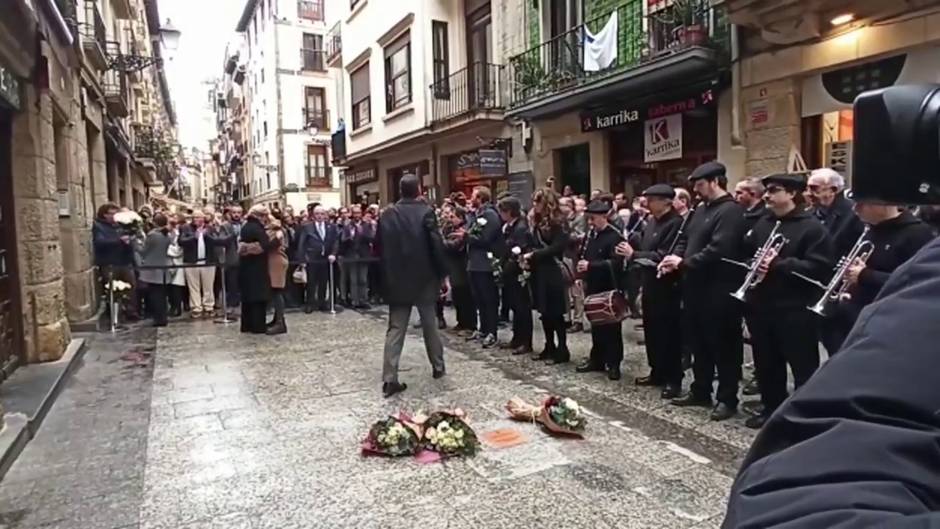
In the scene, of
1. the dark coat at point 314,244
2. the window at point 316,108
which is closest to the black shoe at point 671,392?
the dark coat at point 314,244

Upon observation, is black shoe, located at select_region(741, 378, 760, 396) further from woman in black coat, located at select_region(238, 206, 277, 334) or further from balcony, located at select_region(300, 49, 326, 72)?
balcony, located at select_region(300, 49, 326, 72)

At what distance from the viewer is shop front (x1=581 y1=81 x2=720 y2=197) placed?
9.73 m

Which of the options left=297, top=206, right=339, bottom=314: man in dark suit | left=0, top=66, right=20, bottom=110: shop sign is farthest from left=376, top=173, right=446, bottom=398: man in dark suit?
left=297, top=206, right=339, bottom=314: man in dark suit

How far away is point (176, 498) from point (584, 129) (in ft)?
31.0

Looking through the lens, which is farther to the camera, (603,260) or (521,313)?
(521,313)

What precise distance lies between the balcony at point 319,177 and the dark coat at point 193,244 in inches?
1042

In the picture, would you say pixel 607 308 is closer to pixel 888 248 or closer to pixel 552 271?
pixel 552 271

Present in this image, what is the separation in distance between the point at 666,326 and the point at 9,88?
6281mm

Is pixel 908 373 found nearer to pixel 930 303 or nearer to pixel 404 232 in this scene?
pixel 930 303

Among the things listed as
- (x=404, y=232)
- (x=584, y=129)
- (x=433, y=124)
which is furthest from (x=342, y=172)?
(x=404, y=232)

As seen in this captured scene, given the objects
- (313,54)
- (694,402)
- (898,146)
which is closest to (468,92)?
(694,402)

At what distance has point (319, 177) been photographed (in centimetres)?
3756

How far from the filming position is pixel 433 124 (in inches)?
611

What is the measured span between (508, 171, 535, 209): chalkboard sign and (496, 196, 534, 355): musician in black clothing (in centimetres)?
522
